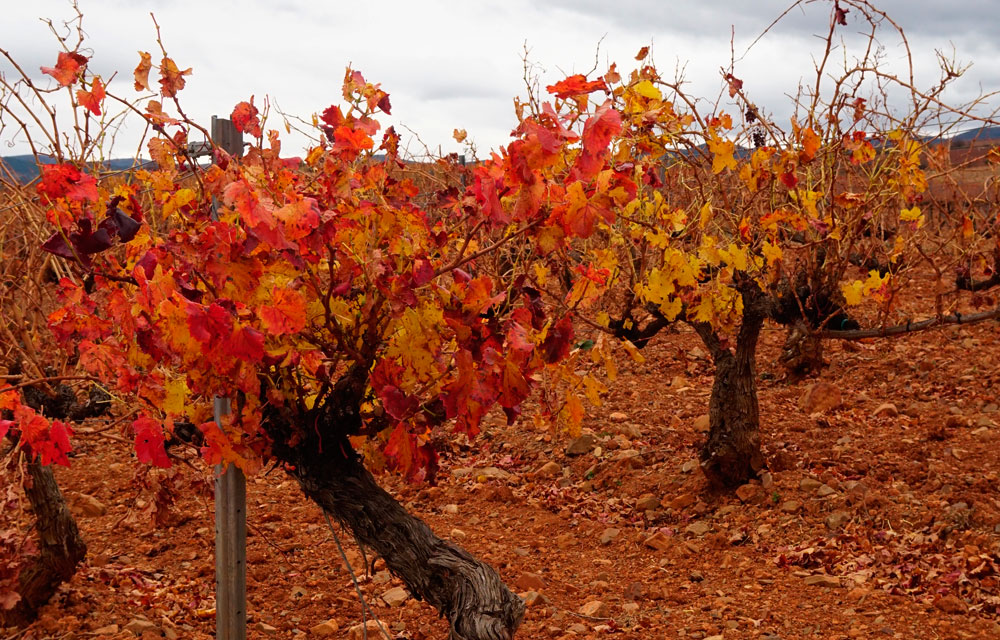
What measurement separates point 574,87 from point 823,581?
2895mm

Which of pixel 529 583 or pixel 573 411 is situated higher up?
pixel 573 411

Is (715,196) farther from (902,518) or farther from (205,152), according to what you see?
(205,152)

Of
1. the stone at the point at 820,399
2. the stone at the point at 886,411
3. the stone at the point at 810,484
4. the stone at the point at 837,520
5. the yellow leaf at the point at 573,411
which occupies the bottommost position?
the stone at the point at 837,520

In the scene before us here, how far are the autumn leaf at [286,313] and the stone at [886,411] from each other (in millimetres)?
4937

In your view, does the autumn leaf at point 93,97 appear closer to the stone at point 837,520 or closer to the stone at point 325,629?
the stone at point 325,629

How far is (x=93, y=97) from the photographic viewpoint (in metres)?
2.27

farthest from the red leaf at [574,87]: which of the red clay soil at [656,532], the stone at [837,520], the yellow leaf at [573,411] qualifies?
the stone at [837,520]

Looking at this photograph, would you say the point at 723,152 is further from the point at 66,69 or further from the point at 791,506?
Result: the point at 66,69

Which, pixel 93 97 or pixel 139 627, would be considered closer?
pixel 93 97

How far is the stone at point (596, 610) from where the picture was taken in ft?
12.3

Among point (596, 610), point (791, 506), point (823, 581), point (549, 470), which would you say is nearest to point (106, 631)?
point (596, 610)

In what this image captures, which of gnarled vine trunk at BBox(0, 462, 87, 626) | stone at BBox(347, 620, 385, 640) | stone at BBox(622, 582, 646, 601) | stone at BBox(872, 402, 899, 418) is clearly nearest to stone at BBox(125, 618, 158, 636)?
gnarled vine trunk at BBox(0, 462, 87, 626)

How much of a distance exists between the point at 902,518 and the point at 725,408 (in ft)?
3.33

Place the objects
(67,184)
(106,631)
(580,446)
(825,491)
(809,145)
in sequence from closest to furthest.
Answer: (67,184) → (106,631) → (809,145) → (825,491) → (580,446)
